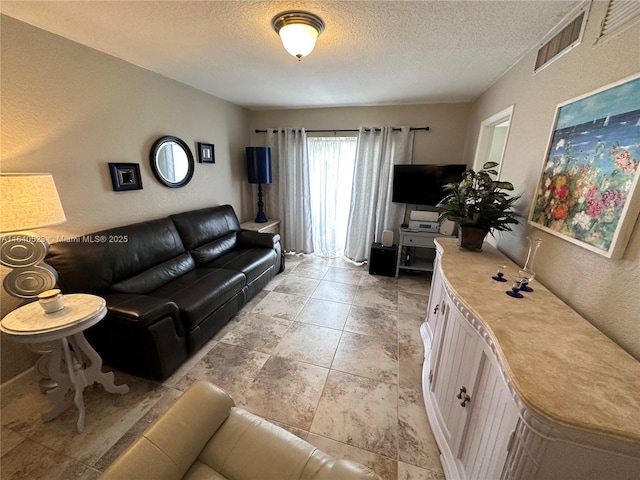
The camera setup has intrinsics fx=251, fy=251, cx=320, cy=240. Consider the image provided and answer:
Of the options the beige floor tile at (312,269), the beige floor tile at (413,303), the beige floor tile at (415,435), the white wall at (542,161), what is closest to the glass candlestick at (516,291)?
the white wall at (542,161)

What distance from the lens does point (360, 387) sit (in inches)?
70.6

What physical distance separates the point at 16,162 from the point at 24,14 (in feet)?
2.95

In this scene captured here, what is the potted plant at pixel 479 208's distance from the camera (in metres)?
1.70

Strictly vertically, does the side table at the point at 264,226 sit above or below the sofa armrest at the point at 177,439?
above

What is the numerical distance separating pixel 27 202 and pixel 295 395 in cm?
196

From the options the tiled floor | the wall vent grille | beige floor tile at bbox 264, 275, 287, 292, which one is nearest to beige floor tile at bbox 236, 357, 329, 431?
the tiled floor

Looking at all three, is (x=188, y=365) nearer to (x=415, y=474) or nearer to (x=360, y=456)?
(x=360, y=456)

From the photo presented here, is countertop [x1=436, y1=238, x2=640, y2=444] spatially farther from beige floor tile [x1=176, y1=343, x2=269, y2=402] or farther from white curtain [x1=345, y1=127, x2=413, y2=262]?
white curtain [x1=345, y1=127, x2=413, y2=262]

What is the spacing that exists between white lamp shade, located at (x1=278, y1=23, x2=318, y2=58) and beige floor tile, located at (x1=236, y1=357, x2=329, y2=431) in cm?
222

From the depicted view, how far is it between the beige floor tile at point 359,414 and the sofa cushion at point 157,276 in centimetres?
168

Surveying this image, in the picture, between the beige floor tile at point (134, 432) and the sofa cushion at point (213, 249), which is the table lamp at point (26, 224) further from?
the sofa cushion at point (213, 249)

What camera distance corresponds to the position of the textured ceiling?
144 cm

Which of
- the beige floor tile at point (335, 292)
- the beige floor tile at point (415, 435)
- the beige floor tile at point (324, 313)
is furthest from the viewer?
the beige floor tile at point (335, 292)

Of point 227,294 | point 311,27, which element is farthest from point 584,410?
point 227,294
